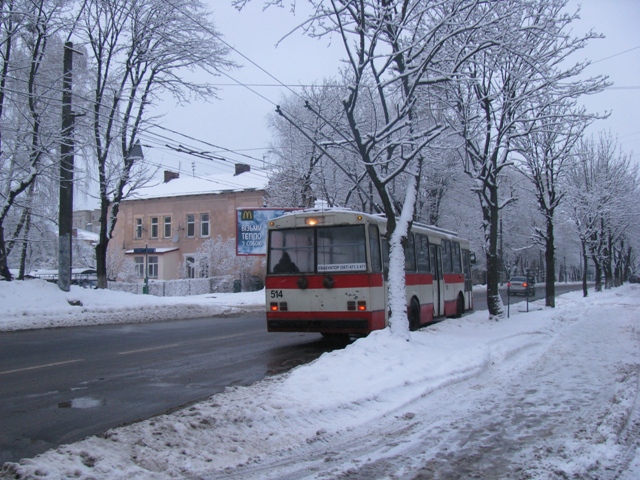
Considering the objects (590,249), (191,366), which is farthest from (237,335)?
(590,249)

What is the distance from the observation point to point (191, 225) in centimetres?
5222

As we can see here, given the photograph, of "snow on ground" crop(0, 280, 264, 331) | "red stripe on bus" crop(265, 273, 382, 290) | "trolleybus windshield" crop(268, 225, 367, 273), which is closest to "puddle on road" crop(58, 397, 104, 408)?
"red stripe on bus" crop(265, 273, 382, 290)

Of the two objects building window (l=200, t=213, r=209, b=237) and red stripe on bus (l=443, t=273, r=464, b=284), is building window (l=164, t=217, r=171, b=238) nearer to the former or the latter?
building window (l=200, t=213, r=209, b=237)

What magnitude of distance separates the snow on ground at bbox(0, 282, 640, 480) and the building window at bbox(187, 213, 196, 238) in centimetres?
4265

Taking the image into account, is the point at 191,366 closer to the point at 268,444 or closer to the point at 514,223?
the point at 268,444

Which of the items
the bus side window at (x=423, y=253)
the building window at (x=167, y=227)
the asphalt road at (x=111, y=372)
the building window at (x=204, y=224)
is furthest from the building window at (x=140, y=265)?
the bus side window at (x=423, y=253)

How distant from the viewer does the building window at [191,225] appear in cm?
5185

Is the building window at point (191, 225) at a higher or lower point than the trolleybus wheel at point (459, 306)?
higher

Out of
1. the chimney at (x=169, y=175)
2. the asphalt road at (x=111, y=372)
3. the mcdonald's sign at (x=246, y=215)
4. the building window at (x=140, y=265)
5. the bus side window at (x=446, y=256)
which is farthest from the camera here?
the chimney at (x=169, y=175)

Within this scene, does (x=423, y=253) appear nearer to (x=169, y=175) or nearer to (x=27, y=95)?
(x=27, y=95)

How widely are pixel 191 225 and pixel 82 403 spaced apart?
1804 inches

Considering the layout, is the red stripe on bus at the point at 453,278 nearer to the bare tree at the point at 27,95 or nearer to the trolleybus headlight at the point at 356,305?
the trolleybus headlight at the point at 356,305

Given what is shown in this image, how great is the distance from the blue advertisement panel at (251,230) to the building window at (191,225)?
18.3 m

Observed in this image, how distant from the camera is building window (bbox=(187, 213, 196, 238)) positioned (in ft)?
170
